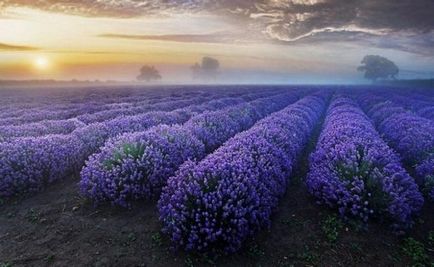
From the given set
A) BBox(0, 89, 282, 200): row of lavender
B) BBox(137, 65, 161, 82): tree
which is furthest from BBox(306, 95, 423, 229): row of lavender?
BBox(137, 65, 161, 82): tree

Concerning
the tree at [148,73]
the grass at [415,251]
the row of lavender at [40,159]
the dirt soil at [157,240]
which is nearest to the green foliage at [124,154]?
the dirt soil at [157,240]

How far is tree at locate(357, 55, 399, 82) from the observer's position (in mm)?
102812

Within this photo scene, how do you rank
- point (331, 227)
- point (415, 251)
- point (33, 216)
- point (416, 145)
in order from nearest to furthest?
point (415, 251), point (331, 227), point (33, 216), point (416, 145)

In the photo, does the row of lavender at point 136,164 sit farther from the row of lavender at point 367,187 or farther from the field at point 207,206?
the row of lavender at point 367,187

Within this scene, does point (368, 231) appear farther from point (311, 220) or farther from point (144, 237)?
point (144, 237)

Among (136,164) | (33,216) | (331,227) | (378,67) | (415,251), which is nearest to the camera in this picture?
(415,251)

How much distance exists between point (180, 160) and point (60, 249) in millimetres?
2872

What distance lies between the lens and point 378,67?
103m

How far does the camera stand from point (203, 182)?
441cm

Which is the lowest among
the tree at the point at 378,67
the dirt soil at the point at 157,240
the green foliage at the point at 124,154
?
the dirt soil at the point at 157,240

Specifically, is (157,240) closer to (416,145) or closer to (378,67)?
(416,145)

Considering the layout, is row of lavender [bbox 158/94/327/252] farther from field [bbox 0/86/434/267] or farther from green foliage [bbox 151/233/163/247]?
green foliage [bbox 151/233/163/247]

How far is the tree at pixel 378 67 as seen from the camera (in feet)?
337

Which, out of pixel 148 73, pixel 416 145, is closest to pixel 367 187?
pixel 416 145
